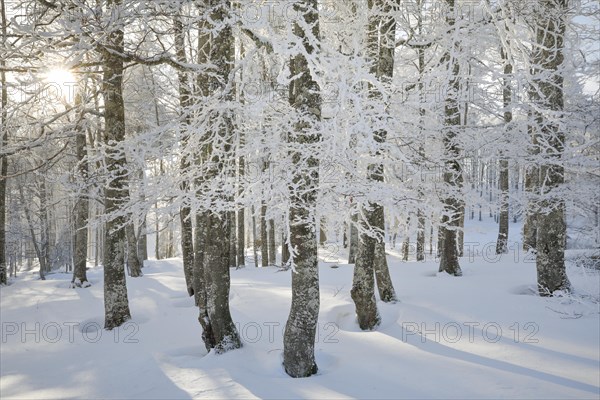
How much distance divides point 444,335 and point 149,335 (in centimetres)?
540

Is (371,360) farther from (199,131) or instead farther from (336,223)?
(199,131)

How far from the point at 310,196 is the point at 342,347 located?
2612 millimetres

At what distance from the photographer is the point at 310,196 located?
4664 millimetres

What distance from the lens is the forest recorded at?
4.22 meters

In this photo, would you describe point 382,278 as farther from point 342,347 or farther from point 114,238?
point 114,238

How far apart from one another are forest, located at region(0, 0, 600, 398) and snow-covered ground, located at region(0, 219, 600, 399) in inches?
1.6

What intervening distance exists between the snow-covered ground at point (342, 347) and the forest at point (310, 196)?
41 millimetres

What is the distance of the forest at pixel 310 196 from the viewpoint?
4223 millimetres
